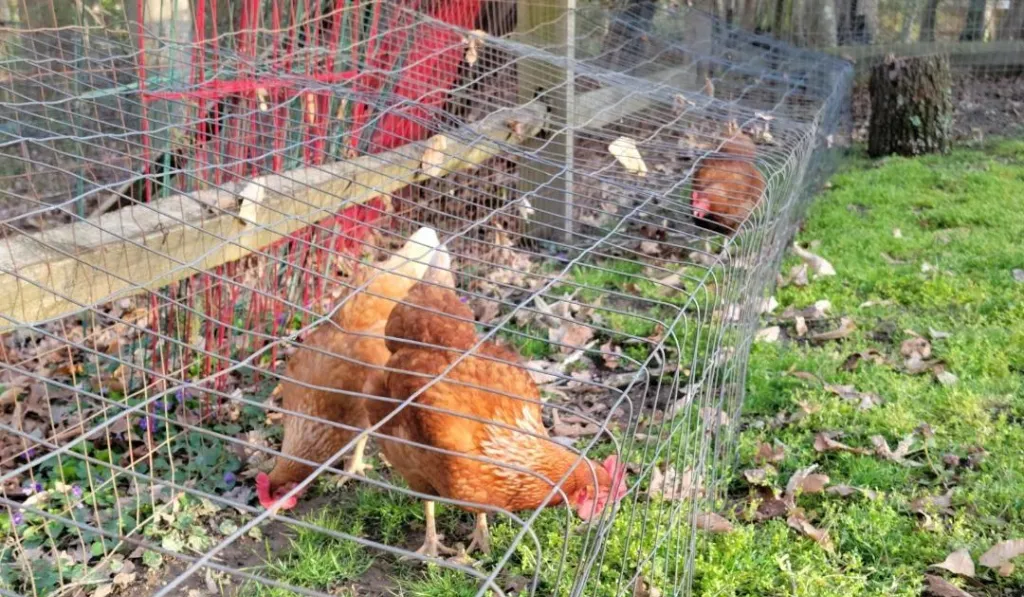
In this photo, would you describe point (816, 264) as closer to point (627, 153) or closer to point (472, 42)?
point (627, 153)

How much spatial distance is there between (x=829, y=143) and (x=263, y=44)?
15.8ft

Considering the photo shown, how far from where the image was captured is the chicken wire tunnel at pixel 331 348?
2.22 metres

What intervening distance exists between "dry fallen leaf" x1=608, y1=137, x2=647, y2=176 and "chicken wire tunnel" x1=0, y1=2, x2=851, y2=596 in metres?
0.04

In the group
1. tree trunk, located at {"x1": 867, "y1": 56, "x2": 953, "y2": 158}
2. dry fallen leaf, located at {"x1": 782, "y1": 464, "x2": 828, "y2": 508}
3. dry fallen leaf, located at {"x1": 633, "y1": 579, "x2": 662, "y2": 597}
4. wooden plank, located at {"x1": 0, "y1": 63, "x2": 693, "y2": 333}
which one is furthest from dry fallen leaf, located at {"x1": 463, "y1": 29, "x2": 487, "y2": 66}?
tree trunk, located at {"x1": 867, "y1": 56, "x2": 953, "y2": 158}

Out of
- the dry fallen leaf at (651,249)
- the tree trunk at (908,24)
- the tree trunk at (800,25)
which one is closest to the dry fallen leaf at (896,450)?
the dry fallen leaf at (651,249)

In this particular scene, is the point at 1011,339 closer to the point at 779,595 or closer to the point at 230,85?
the point at 779,595

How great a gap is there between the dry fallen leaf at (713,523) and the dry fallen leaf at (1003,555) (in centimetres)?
80

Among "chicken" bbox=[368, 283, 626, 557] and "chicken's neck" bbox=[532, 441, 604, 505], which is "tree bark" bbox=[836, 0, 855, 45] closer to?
"chicken" bbox=[368, 283, 626, 557]

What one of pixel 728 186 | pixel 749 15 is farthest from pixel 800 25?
pixel 728 186

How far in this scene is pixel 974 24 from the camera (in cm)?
938

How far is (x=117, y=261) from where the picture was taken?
2.44 metres

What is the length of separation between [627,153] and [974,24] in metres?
8.08

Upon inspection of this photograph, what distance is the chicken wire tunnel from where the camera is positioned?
2217 millimetres

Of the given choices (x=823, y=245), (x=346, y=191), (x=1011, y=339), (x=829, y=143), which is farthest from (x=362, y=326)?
(x=829, y=143)
